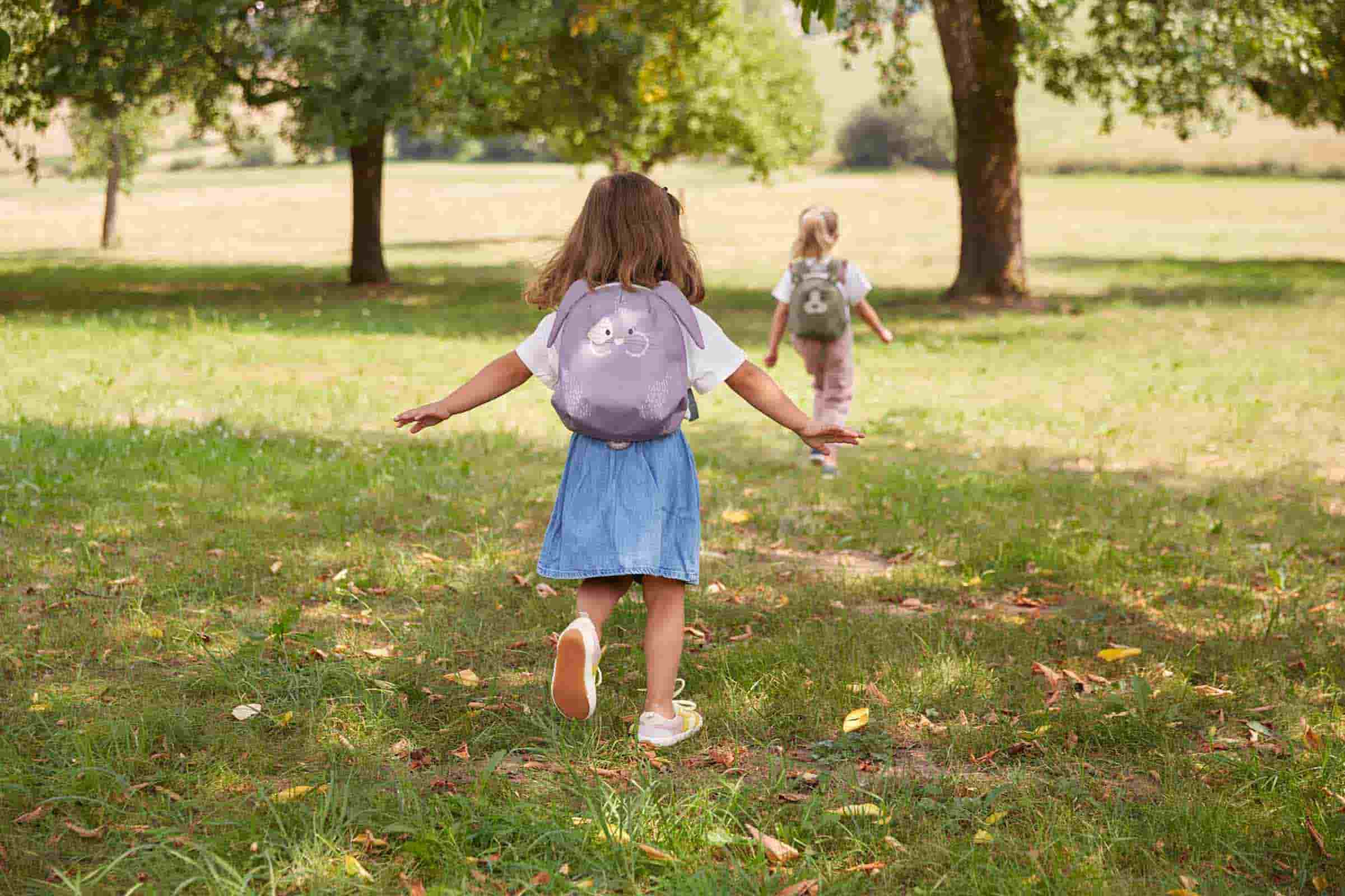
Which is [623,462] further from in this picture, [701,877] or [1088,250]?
[1088,250]

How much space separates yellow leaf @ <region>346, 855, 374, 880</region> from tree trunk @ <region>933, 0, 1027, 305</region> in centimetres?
1647

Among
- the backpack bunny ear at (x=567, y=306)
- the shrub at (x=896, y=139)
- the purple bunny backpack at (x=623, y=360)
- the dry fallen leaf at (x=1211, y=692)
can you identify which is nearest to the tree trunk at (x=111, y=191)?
the backpack bunny ear at (x=567, y=306)

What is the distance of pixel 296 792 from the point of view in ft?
11.7

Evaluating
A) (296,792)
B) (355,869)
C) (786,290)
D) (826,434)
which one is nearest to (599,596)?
(826,434)

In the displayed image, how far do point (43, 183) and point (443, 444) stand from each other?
240 feet

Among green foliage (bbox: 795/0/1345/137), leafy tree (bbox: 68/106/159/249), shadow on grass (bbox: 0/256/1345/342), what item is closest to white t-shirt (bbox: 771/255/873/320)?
green foliage (bbox: 795/0/1345/137)

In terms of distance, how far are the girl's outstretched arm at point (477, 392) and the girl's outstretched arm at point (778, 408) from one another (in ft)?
2.23

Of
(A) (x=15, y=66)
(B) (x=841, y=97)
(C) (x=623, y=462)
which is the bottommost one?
(C) (x=623, y=462)

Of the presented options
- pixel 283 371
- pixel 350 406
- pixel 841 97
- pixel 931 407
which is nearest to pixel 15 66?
pixel 283 371

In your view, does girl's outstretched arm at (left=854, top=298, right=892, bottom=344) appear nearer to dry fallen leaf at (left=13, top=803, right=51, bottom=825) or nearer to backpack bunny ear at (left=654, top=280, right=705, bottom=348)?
backpack bunny ear at (left=654, top=280, right=705, bottom=348)

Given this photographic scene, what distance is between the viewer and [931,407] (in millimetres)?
11047

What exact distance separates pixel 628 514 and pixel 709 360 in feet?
1.80

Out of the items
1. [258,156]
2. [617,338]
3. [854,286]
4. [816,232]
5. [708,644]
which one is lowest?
[708,644]

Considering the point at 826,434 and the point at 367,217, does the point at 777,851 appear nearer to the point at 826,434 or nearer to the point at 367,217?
the point at 826,434
